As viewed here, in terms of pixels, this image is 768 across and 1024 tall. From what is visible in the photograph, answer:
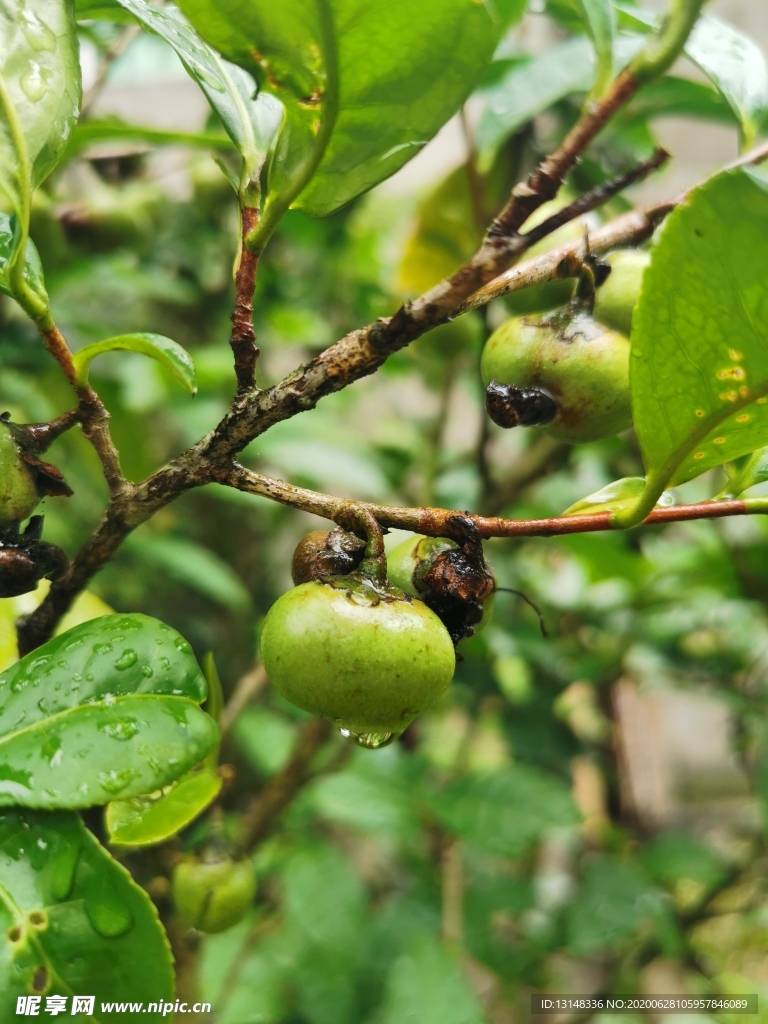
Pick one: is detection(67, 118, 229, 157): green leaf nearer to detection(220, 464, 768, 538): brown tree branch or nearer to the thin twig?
detection(220, 464, 768, 538): brown tree branch

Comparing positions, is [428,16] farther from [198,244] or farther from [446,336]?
[198,244]

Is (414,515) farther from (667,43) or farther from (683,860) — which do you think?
(683,860)

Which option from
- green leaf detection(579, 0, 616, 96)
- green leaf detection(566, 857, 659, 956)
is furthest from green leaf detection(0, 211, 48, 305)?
green leaf detection(566, 857, 659, 956)

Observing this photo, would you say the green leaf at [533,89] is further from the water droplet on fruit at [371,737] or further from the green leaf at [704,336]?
the water droplet on fruit at [371,737]

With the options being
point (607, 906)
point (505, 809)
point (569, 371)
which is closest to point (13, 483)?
point (569, 371)

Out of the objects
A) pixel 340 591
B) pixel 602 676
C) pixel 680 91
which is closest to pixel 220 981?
pixel 602 676

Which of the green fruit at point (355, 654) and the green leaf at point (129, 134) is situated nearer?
the green fruit at point (355, 654)

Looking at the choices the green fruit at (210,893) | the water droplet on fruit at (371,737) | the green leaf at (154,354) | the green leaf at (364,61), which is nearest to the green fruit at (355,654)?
the water droplet on fruit at (371,737)
